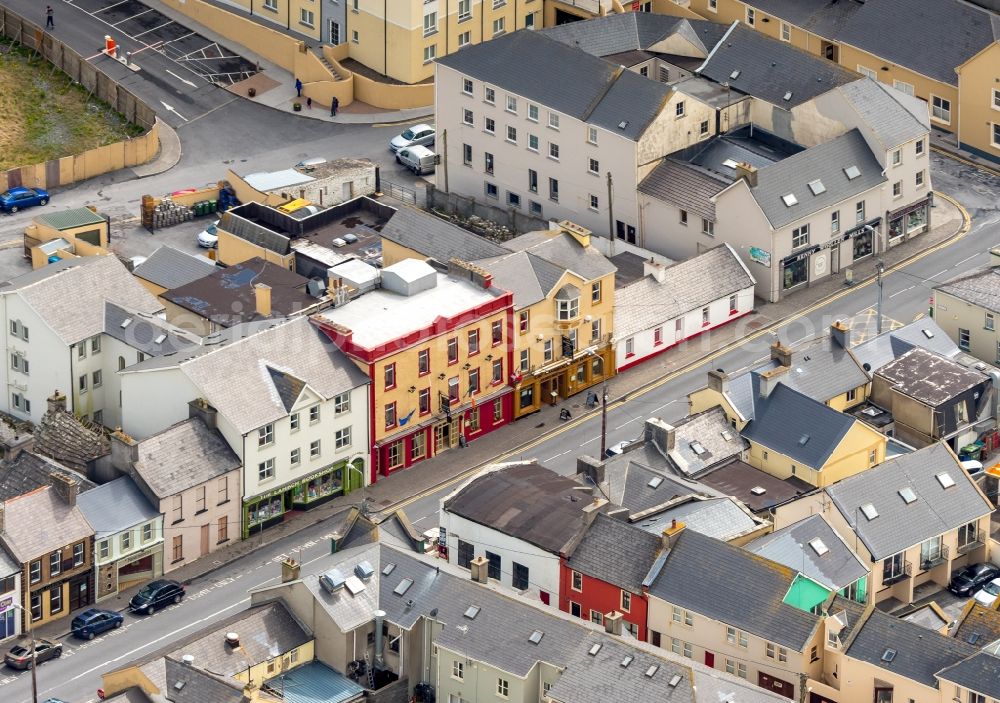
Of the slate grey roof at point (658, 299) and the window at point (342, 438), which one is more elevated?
the slate grey roof at point (658, 299)

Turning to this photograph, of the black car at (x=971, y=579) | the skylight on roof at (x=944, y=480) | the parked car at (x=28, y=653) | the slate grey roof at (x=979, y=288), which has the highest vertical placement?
the slate grey roof at (x=979, y=288)

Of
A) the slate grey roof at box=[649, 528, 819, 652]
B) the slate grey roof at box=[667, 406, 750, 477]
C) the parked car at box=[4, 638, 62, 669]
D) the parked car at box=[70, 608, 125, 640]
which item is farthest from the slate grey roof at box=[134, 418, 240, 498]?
the slate grey roof at box=[649, 528, 819, 652]

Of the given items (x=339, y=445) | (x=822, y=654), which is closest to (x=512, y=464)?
(x=339, y=445)

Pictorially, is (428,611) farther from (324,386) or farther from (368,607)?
(324,386)

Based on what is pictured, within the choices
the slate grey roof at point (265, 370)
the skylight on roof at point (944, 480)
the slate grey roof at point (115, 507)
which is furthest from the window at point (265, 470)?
the skylight on roof at point (944, 480)

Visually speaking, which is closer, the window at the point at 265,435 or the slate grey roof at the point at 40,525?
the slate grey roof at the point at 40,525

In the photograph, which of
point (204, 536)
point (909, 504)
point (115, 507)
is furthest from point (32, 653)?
point (909, 504)

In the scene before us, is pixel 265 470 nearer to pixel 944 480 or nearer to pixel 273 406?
pixel 273 406

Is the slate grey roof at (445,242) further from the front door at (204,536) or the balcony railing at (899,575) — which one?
the balcony railing at (899,575)
